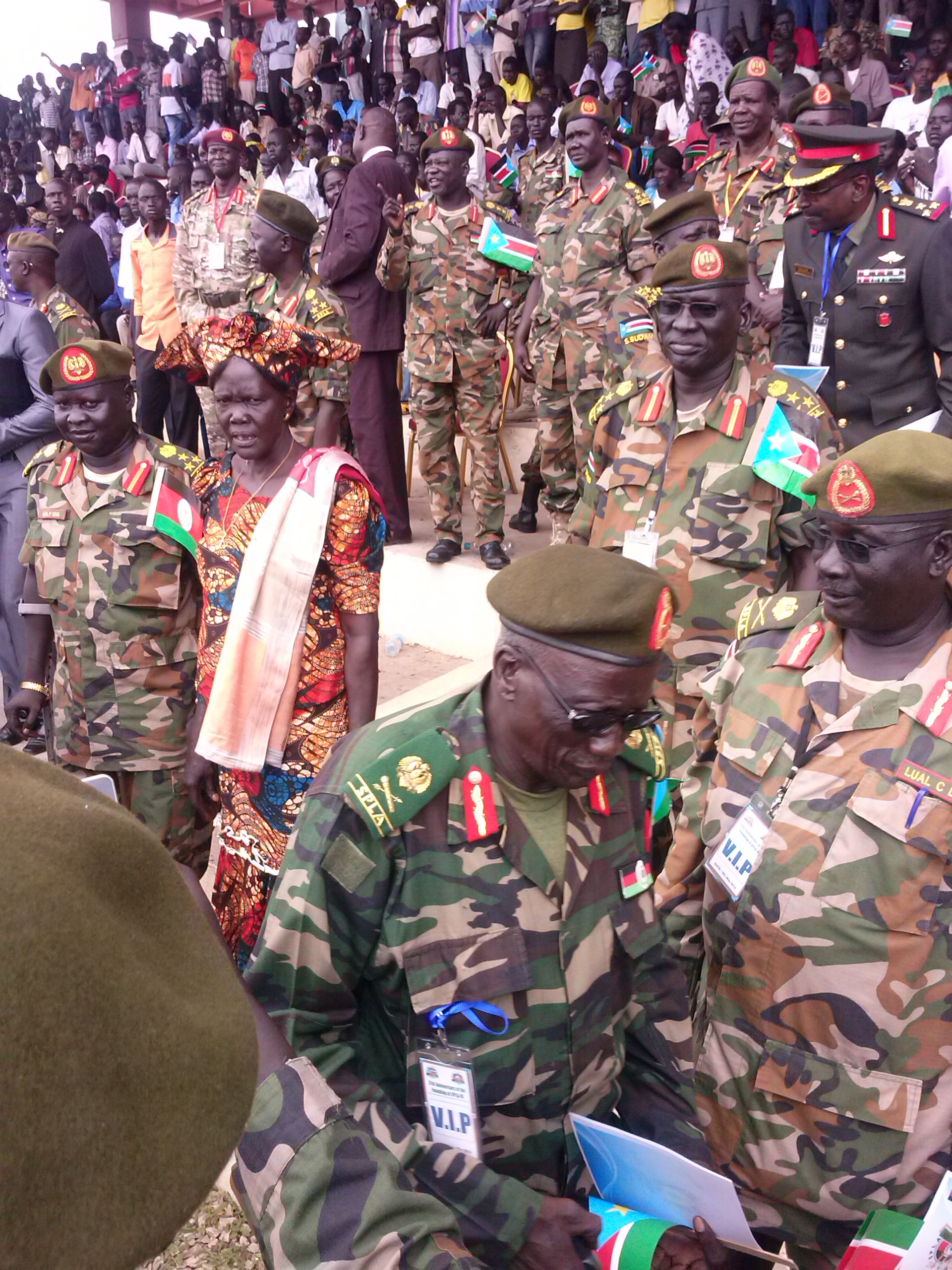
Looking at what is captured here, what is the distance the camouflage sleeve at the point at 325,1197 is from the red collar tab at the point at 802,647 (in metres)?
1.34

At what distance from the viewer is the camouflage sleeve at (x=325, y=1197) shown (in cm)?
125

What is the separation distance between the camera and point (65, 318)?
579 centimetres

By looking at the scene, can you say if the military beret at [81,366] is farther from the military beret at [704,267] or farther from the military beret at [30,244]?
the military beret at [30,244]

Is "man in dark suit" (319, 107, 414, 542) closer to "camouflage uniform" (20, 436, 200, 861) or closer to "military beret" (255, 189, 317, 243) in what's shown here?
"military beret" (255, 189, 317, 243)

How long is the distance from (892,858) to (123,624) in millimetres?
2346

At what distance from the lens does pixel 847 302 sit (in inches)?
154

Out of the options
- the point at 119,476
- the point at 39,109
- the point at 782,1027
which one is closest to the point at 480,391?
the point at 119,476

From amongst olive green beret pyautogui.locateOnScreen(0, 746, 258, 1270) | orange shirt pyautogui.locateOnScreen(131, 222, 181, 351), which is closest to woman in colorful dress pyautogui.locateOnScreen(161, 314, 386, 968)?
olive green beret pyautogui.locateOnScreen(0, 746, 258, 1270)

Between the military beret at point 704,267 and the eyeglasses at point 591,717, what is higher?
the military beret at point 704,267

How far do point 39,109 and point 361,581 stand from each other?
18.4 m

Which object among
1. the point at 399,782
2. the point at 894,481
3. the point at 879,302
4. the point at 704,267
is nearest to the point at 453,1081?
the point at 399,782

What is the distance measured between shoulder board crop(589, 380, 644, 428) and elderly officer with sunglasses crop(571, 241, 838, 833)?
8 cm

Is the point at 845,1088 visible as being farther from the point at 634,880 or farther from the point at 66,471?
the point at 66,471

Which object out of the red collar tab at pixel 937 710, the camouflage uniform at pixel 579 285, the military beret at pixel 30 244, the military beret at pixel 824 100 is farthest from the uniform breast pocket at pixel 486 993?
the military beret at pixel 30 244
